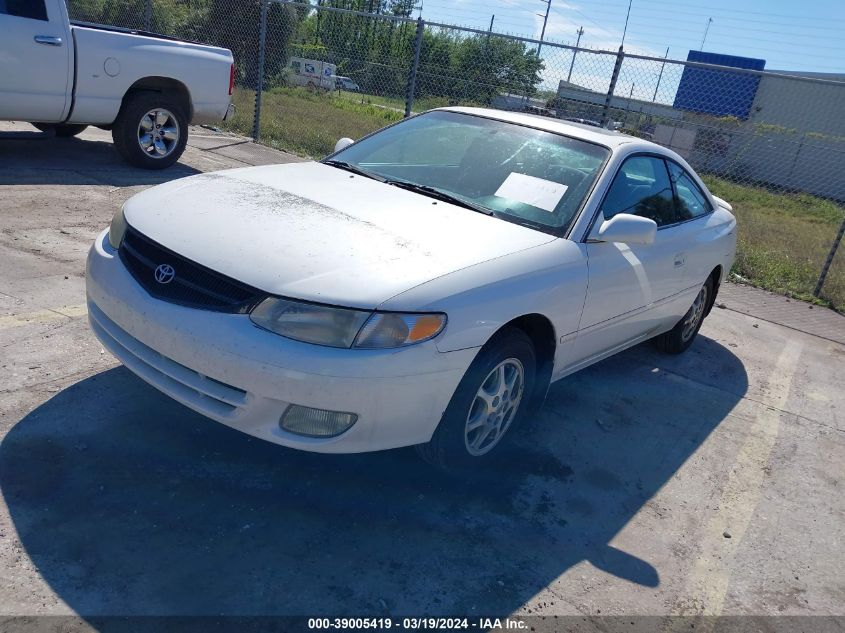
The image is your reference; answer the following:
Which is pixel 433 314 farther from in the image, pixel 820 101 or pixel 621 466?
pixel 820 101

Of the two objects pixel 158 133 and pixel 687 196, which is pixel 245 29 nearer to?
pixel 158 133

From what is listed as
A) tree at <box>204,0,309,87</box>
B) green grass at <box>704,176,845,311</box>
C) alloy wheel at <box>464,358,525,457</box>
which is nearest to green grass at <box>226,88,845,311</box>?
green grass at <box>704,176,845,311</box>

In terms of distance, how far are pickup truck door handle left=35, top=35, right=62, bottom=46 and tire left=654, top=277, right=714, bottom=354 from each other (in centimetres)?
623

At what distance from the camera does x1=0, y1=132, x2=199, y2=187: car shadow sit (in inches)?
295

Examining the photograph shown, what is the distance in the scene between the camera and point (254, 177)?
4.10 meters

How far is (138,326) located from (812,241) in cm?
1368

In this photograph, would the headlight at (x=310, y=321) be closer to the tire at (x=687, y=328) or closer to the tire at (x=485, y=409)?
the tire at (x=485, y=409)

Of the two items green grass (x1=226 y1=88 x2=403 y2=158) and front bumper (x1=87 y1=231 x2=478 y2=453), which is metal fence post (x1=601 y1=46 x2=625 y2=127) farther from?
front bumper (x1=87 y1=231 x2=478 y2=453)

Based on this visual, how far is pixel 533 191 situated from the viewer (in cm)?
412

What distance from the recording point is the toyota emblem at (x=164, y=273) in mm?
3104

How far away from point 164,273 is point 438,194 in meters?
1.57

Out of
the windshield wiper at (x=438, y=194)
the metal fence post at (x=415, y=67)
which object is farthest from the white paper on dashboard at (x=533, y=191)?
the metal fence post at (x=415, y=67)

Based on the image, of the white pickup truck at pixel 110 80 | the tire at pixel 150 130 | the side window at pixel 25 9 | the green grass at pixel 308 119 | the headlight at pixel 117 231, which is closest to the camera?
the headlight at pixel 117 231

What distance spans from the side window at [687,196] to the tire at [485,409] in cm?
207
